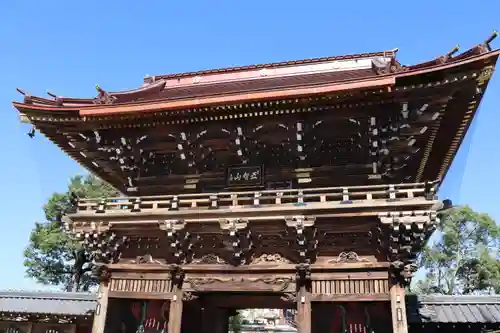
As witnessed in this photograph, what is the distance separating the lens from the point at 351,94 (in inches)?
371

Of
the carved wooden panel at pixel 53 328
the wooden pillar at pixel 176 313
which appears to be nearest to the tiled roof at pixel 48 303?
the carved wooden panel at pixel 53 328

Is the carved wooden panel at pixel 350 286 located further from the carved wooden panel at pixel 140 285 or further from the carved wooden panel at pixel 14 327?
the carved wooden panel at pixel 14 327

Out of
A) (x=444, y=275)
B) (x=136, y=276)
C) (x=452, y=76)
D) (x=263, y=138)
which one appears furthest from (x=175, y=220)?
(x=444, y=275)

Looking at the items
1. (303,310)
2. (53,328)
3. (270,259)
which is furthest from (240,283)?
(53,328)

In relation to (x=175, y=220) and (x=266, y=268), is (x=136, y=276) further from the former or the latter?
(x=266, y=268)

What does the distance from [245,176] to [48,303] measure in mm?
9212

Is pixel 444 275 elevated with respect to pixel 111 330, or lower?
elevated

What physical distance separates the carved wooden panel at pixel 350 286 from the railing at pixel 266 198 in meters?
2.02

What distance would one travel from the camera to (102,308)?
36.2 ft

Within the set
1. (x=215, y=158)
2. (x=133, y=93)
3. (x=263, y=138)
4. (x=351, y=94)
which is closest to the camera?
(x=351, y=94)

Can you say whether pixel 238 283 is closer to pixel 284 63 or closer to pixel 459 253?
pixel 284 63

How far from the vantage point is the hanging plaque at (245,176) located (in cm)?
1141

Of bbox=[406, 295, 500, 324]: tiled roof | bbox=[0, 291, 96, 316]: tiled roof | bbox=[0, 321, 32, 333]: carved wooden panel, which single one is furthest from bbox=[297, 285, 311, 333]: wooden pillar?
bbox=[0, 321, 32, 333]: carved wooden panel

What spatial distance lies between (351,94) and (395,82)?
1.03 metres
